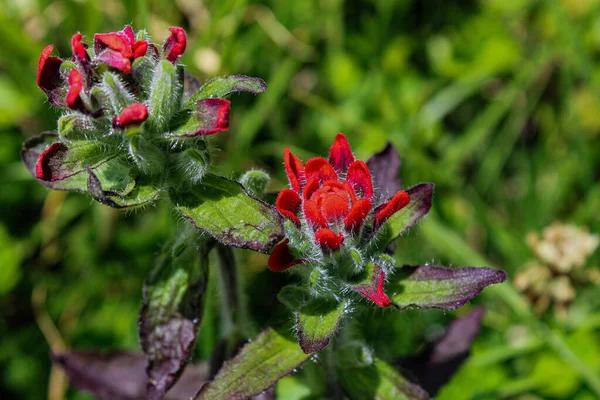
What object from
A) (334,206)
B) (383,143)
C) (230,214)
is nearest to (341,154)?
(334,206)

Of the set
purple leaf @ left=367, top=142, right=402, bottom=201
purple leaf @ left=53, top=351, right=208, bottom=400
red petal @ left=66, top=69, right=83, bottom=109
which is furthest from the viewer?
purple leaf @ left=53, top=351, right=208, bottom=400

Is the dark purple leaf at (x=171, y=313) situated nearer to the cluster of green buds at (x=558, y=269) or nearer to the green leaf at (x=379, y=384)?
the green leaf at (x=379, y=384)

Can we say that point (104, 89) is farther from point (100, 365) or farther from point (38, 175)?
point (100, 365)

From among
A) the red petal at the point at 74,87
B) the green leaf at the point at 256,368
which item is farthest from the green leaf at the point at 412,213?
the red petal at the point at 74,87

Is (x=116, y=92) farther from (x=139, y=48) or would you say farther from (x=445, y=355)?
(x=445, y=355)

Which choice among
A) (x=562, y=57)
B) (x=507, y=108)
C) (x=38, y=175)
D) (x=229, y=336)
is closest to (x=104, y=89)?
(x=38, y=175)

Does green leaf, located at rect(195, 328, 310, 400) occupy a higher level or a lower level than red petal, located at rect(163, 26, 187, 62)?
lower

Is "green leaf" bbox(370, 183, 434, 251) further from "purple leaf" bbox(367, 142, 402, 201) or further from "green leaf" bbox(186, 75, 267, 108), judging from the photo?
"green leaf" bbox(186, 75, 267, 108)

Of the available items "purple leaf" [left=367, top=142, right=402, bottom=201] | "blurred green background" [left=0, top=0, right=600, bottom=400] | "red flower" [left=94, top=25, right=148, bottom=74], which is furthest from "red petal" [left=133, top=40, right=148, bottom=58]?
"blurred green background" [left=0, top=0, right=600, bottom=400]
